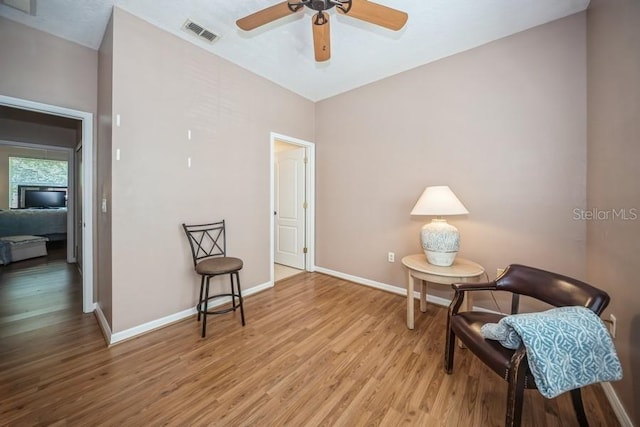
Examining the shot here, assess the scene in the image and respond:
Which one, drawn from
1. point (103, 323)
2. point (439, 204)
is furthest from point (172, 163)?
point (439, 204)

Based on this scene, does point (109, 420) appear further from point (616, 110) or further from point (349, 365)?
point (616, 110)

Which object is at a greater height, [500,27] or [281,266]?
[500,27]

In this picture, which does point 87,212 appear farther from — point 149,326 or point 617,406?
point 617,406

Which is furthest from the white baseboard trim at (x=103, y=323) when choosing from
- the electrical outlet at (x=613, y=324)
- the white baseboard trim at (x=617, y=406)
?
the electrical outlet at (x=613, y=324)

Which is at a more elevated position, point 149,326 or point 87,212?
point 87,212

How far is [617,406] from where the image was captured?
4.32ft

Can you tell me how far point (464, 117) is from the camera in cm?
247

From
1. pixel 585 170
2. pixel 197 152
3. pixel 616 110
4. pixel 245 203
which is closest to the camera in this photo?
pixel 616 110

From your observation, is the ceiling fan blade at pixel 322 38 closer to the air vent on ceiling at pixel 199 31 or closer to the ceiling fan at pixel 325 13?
the ceiling fan at pixel 325 13

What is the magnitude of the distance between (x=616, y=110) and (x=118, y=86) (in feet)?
11.7

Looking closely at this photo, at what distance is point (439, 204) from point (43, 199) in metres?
9.84

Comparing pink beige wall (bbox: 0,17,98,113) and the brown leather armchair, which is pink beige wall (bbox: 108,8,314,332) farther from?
the brown leather armchair

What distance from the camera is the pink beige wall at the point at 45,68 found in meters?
2.04

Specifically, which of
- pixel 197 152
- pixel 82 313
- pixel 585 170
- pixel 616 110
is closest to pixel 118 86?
pixel 197 152
